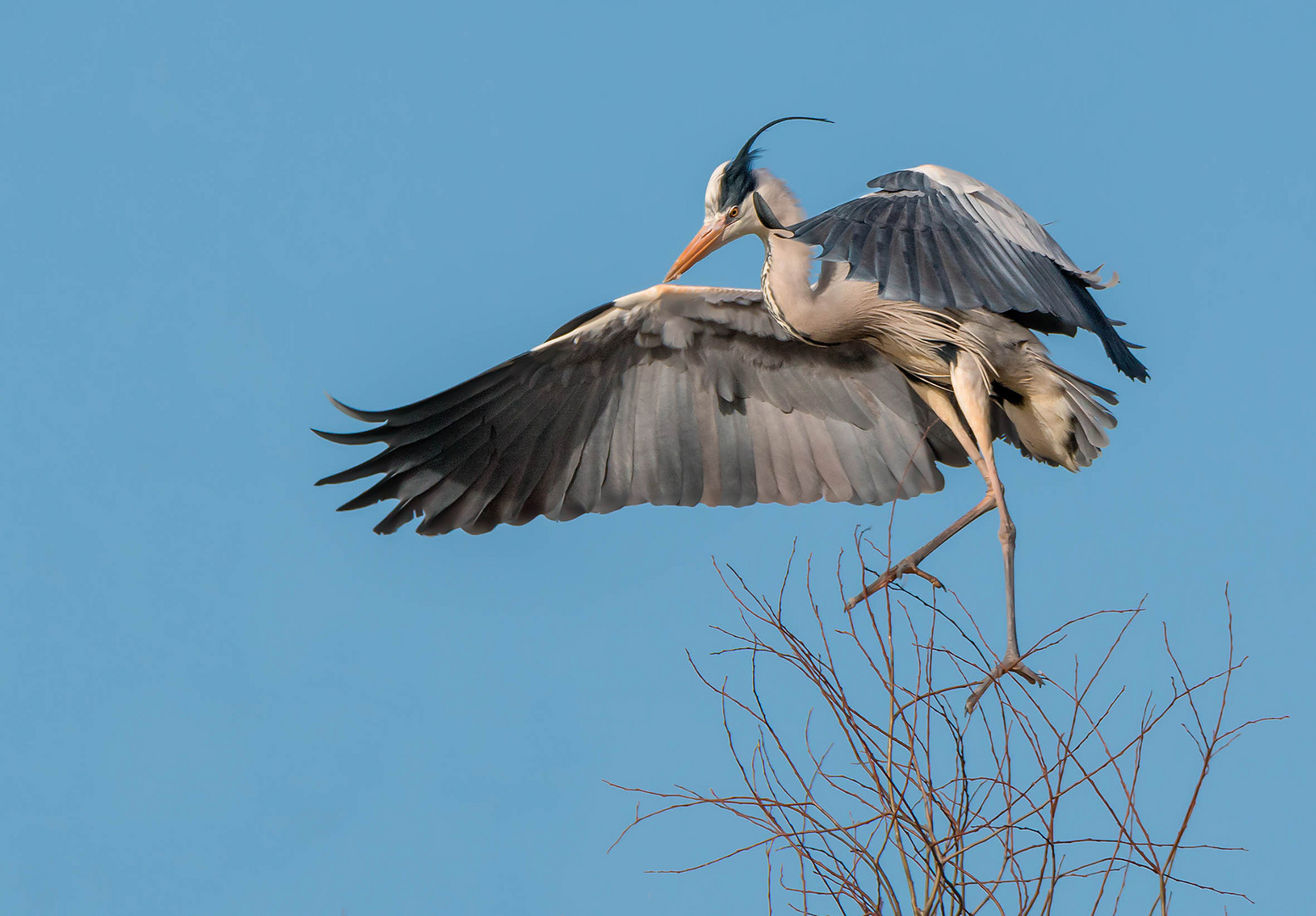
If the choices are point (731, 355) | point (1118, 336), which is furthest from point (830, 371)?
point (1118, 336)

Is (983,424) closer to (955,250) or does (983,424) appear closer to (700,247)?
(955,250)

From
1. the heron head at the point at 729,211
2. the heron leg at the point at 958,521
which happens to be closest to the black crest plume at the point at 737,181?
the heron head at the point at 729,211

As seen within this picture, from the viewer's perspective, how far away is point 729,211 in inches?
225

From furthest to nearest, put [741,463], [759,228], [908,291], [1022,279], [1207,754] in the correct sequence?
1. [741,463]
2. [759,228]
3. [1022,279]
4. [908,291]
5. [1207,754]

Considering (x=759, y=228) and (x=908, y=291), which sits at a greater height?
(x=759, y=228)

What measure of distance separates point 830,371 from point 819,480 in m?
0.52

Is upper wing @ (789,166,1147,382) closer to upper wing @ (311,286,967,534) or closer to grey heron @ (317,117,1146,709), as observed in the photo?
grey heron @ (317,117,1146,709)

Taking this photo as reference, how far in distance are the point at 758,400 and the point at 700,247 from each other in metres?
0.75

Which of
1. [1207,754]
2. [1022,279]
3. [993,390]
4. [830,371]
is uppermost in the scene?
[830,371]

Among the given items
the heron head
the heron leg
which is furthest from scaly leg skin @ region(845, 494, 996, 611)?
the heron head

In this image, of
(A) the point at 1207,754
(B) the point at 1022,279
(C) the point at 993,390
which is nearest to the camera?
(A) the point at 1207,754

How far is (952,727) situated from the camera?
2.92 meters

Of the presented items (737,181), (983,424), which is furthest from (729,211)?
(983,424)

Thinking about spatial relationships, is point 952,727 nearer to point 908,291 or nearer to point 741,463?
point 908,291
